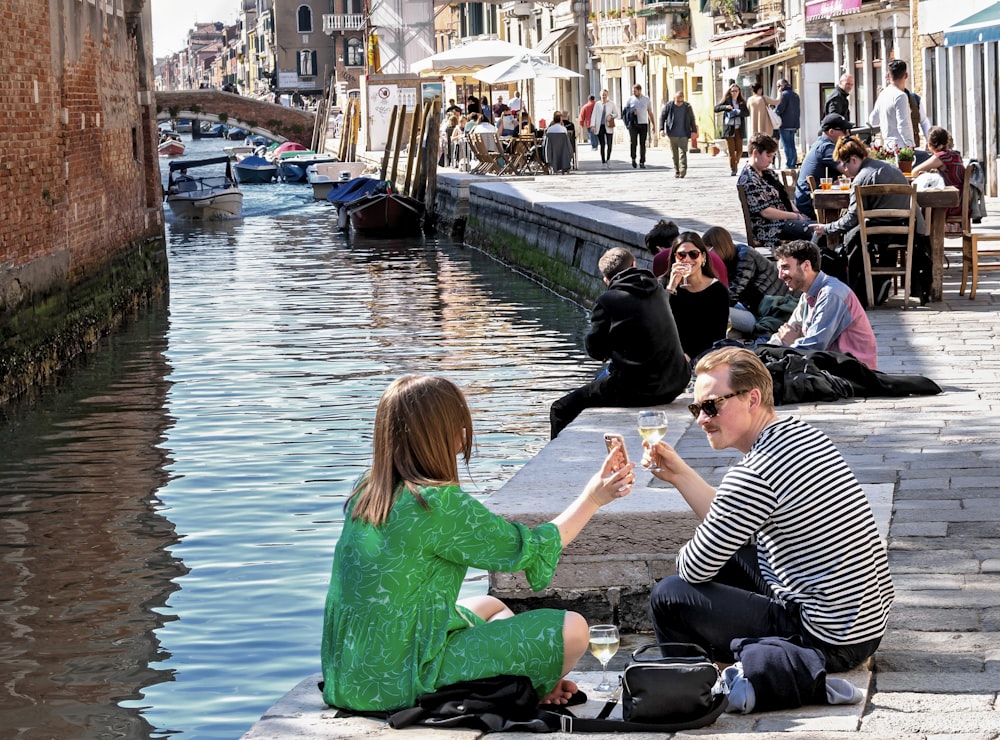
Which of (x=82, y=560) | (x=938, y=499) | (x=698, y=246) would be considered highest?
(x=698, y=246)

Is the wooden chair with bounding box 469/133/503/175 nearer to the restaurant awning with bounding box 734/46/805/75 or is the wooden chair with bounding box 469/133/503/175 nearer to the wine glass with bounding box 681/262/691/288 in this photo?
the restaurant awning with bounding box 734/46/805/75

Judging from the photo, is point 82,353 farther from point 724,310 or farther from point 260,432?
point 724,310

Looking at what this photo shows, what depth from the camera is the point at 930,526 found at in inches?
251

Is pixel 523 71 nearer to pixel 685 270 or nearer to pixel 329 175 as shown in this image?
pixel 329 175

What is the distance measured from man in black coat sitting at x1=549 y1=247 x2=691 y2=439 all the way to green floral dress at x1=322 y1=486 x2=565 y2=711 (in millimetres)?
4183

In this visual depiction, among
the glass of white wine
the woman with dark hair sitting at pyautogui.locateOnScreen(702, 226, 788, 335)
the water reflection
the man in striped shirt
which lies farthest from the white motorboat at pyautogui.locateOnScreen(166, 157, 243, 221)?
the man in striped shirt

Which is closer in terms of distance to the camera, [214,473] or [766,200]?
[214,473]

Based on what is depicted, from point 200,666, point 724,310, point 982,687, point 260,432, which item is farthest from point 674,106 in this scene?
point 982,687

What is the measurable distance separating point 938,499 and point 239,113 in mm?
59330

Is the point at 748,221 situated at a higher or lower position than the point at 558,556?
higher

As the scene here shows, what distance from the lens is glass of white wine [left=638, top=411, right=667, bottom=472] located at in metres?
4.93

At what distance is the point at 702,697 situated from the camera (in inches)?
174

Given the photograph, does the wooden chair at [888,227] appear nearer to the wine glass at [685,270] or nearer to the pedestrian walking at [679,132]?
the wine glass at [685,270]

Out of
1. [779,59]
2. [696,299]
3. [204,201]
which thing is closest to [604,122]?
[779,59]
